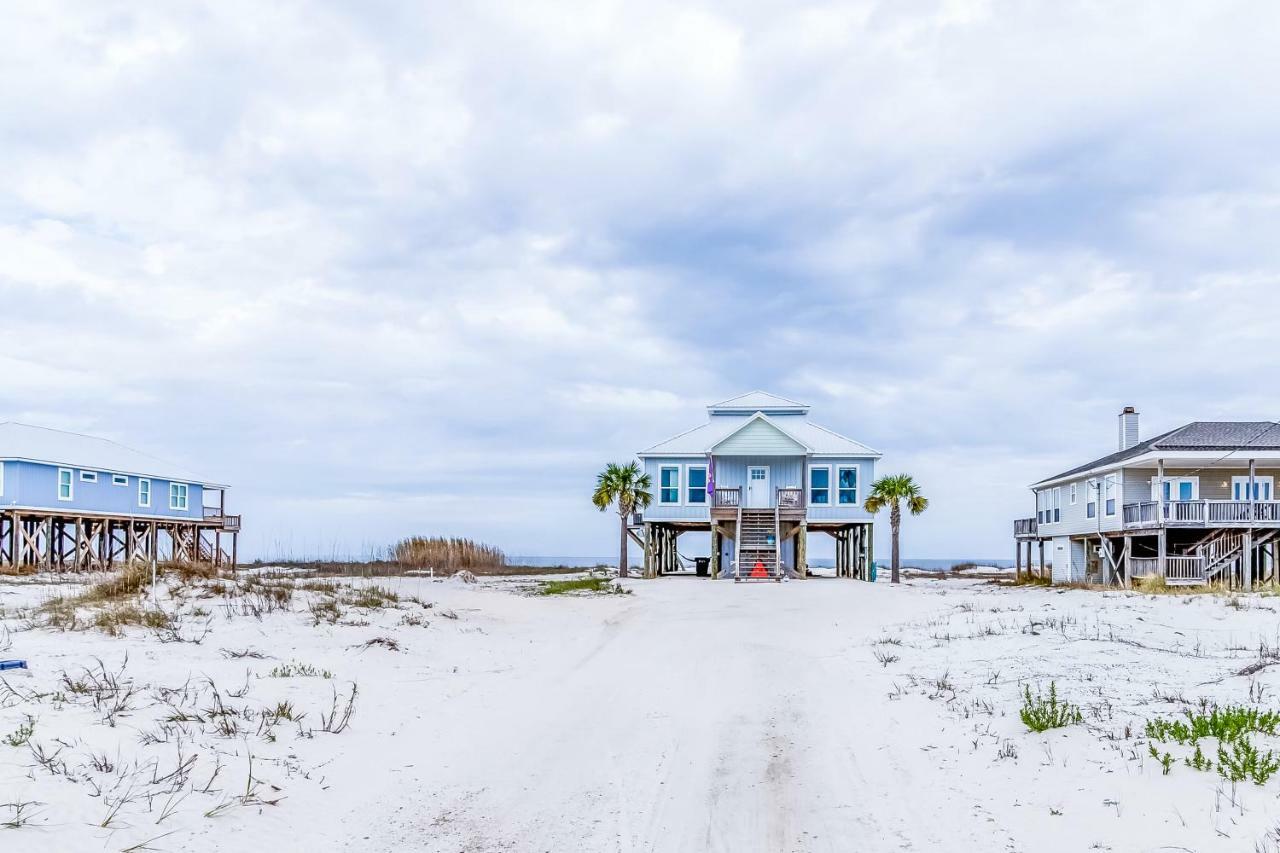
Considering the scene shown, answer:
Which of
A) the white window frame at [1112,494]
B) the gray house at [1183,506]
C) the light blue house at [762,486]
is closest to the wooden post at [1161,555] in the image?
the gray house at [1183,506]

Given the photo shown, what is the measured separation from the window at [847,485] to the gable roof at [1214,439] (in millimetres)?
9642

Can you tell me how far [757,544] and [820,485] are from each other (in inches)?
218

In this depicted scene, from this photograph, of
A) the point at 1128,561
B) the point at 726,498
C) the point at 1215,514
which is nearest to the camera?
the point at 1215,514

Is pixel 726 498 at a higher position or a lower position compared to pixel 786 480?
lower

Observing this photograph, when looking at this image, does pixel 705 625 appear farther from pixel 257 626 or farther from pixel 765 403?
pixel 765 403

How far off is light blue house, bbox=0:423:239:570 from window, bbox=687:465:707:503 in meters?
20.9

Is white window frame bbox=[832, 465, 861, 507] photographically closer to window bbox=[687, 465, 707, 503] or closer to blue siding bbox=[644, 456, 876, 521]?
blue siding bbox=[644, 456, 876, 521]

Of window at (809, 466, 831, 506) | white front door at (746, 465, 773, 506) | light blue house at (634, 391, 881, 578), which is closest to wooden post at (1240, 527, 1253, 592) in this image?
light blue house at (634, 391, 881, 578)

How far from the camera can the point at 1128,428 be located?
38438mm

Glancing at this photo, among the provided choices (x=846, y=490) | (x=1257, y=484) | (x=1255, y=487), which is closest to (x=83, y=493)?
(x=846, y=490)

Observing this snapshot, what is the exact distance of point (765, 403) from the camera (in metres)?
43.4

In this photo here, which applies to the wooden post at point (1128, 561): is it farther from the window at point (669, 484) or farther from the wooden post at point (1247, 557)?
the window at point (669, 484)

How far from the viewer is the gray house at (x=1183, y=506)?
29.8 m

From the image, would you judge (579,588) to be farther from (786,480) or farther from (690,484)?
(786,480)
